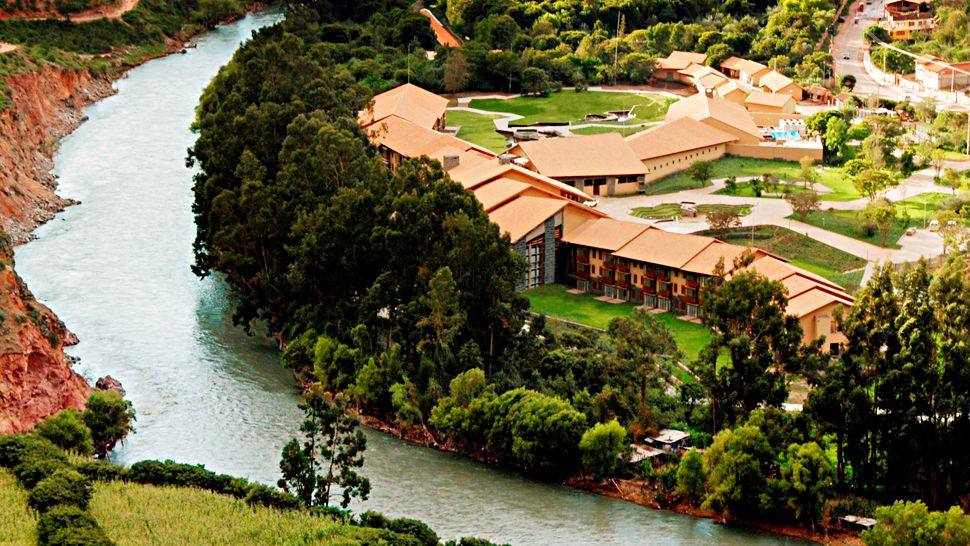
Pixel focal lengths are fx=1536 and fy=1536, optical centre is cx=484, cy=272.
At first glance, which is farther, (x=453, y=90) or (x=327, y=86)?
(x=453, y=90)

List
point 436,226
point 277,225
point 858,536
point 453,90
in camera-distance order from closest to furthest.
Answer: point 858,536
point 436,226
point 277,225
point 453,90

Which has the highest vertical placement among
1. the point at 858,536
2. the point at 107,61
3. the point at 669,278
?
the point at 107,61

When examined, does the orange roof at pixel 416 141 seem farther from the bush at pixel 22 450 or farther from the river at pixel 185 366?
the bush at pixel 22 450

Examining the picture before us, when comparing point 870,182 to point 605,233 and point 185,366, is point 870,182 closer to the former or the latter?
point 605,233

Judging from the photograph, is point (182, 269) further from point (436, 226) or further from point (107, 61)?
point (107, 61)

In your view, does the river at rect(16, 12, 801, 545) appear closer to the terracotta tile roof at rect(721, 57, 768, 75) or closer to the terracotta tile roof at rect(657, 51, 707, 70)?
the terracotta tile roof at rect(657, 51, 707, 70)

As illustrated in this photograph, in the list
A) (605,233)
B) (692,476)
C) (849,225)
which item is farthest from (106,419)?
(849,225)

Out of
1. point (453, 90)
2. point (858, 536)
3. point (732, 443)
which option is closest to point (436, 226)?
point (732, 443)
